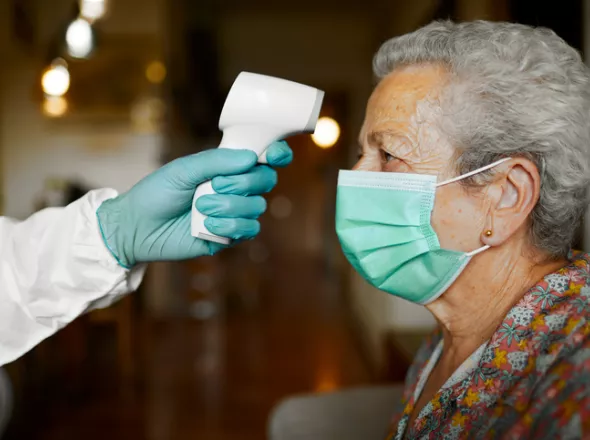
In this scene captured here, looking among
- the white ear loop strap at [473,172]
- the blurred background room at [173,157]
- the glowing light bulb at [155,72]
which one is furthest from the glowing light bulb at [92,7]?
the white ear loop strap at [473,172]

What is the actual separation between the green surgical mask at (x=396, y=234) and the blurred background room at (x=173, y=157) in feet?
1.87

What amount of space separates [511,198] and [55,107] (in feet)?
13.7

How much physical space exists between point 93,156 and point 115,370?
1976 mm

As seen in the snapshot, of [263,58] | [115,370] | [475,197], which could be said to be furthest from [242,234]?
[263,58]

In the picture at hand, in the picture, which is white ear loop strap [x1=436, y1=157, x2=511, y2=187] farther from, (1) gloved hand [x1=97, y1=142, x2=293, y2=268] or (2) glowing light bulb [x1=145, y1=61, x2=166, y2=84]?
(2) glowing light bulb [x1=145, y1=61, x2=166, y2=84]

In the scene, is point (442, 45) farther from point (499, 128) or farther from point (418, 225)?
point (418, 225)

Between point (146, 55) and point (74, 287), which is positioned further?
point (146, 55)

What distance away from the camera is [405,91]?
3.54ft

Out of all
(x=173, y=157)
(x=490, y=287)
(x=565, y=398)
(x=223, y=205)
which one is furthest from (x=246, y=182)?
(x=173, y=157)

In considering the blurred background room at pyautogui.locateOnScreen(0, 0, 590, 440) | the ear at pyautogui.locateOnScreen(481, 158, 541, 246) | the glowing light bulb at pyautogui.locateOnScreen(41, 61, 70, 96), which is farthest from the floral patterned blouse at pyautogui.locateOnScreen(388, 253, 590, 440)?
the glowing light bulb at pyautogui.locateOnScreen(41, 61, 70, 96)

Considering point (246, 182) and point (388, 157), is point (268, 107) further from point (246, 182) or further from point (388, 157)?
point (388, 157)

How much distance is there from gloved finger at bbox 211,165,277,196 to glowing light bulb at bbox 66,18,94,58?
2218 millimetres

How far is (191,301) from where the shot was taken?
5469mm

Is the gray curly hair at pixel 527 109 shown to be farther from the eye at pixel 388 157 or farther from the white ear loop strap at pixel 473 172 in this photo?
the eye at pixel 388 157
